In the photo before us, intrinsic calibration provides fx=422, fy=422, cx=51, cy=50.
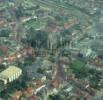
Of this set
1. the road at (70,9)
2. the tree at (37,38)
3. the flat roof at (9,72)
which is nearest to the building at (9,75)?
the flat roof at (9,72)

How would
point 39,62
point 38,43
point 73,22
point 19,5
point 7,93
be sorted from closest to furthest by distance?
point 7,93 < point 39,62 < point 38,43 < point 73,22 < point 19,5

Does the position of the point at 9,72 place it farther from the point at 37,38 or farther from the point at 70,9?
the point at 70,9

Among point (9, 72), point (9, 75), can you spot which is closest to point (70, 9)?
point (9, 72)

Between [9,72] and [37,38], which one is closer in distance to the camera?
[9,72]

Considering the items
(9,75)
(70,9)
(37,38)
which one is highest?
(70,9)

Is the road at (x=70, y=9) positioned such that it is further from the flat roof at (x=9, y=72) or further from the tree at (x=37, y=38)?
the flat roof at (x=9, y=72)

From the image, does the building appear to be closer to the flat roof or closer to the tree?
the flat roof

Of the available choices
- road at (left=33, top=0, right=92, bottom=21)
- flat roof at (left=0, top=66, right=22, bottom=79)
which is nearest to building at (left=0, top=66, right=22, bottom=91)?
flat roof at (left=0, top=66, right=22, bottom=79)

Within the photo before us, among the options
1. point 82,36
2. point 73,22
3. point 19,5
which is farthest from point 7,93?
point 19,5

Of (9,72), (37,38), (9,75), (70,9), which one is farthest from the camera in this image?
(70,9)

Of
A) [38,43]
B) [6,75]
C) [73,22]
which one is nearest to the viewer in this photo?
[6,75]

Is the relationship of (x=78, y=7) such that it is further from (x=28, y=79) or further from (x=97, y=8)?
(x=28, y=79)
